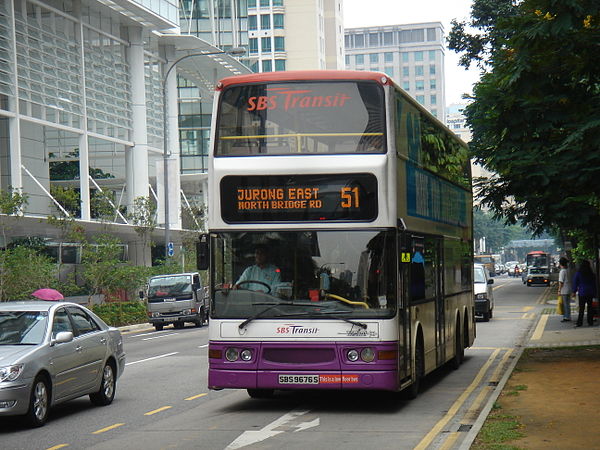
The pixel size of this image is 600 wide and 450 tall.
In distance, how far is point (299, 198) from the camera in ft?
43.1

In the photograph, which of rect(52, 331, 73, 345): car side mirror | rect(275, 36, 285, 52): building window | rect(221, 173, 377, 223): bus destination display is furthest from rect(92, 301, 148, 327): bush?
rect(275, 36, 285, 52): building window

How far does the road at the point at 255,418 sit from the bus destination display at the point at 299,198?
8.26 feet

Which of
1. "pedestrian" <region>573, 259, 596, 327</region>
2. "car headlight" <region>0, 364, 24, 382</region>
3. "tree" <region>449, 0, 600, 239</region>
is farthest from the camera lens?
"pedestrian" <region>573, 259, 596, 327</region>

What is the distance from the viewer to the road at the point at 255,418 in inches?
441

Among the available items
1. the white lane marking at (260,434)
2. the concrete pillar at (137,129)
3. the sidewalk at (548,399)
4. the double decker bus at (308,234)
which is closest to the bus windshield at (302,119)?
the double decker bus at (308,234)

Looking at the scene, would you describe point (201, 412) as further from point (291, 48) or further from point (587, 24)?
point (291, 48)

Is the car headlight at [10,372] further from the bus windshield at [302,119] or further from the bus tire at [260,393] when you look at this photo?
the bus tire at [260,393]

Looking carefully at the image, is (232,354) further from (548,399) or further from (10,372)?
(548,399)

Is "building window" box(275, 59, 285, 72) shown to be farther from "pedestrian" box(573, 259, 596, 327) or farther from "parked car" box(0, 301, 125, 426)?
"parked car" box(0, 301, 125, 426)

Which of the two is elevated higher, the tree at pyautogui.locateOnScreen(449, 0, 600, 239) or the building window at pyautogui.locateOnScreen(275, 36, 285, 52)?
the building window at pyautogui.locateOnScreen(275, 36, 285, 52)

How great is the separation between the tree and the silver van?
1973 cm

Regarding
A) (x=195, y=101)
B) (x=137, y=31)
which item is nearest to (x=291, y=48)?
(x=195, y=101)

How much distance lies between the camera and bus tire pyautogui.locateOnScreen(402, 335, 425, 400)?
14516 millimetres

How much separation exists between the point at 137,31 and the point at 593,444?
48.8 meters
